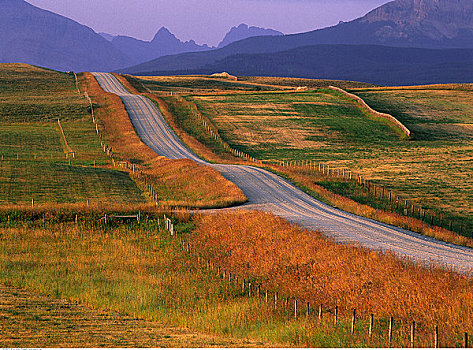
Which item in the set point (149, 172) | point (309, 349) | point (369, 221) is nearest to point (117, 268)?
point (309, 349)

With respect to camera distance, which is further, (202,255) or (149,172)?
(149,172)

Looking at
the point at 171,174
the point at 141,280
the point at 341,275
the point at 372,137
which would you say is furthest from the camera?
the point at 372,137

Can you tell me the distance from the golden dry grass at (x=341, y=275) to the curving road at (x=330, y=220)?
11.3 ft

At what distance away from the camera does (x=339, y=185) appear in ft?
196

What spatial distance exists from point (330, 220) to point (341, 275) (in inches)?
651

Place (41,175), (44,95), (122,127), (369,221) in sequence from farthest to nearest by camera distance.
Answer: (44,95) < (122,127) < (41,175) < (369,221)

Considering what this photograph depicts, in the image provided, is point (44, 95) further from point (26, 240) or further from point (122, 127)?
point (26, 240)

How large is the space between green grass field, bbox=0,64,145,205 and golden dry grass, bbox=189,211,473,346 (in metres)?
18.0

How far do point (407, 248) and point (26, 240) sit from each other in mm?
22719

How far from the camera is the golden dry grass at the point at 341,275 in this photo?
22434 millimetres

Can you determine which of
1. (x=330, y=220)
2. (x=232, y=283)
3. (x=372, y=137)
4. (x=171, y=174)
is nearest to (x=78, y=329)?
(x=232, y=283)

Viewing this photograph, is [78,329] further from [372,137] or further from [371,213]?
[372,137]

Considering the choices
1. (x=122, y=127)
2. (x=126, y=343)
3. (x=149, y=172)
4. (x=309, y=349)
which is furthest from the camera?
(x=122, y=127)

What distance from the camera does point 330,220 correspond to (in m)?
43.7
